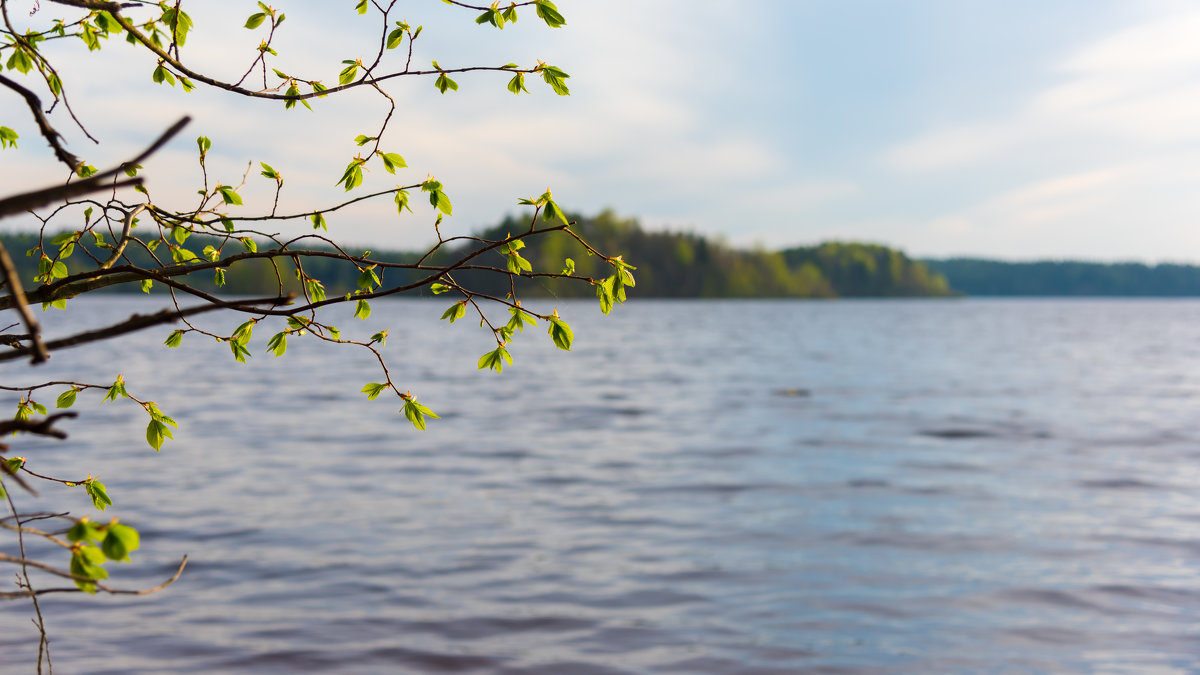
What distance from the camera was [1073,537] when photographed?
12.3 meters

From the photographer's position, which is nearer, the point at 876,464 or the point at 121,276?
the point at 121,276

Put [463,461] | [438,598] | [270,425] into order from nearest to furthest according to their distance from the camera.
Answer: [438,598] < [463,461] < [270,425]

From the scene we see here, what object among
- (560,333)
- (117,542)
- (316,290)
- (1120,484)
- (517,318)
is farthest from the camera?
(1120,484)

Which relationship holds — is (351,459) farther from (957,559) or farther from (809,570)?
(957,559)

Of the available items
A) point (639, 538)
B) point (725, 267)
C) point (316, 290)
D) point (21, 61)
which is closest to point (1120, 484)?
point (639, 538)

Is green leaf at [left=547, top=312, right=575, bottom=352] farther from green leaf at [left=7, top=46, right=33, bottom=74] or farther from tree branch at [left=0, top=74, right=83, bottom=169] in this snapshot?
green leaf at [left=7, top=46, right=33, bottom=74]

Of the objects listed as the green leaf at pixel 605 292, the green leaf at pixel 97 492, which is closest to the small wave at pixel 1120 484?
the green leaf at pixel 605 292

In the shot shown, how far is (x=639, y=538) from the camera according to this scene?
1195 cm

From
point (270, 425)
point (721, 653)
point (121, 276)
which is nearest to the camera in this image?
point (121, 276)

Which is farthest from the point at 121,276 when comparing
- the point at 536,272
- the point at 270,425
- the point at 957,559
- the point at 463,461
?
the point at 270,425

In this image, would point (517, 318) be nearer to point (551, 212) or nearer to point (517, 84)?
point (551, 212)

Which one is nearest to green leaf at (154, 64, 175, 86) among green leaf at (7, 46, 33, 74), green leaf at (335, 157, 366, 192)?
green leaf at (7, 46, 33, 74)

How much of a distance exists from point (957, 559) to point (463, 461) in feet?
31.4

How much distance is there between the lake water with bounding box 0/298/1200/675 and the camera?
8.33 metres
